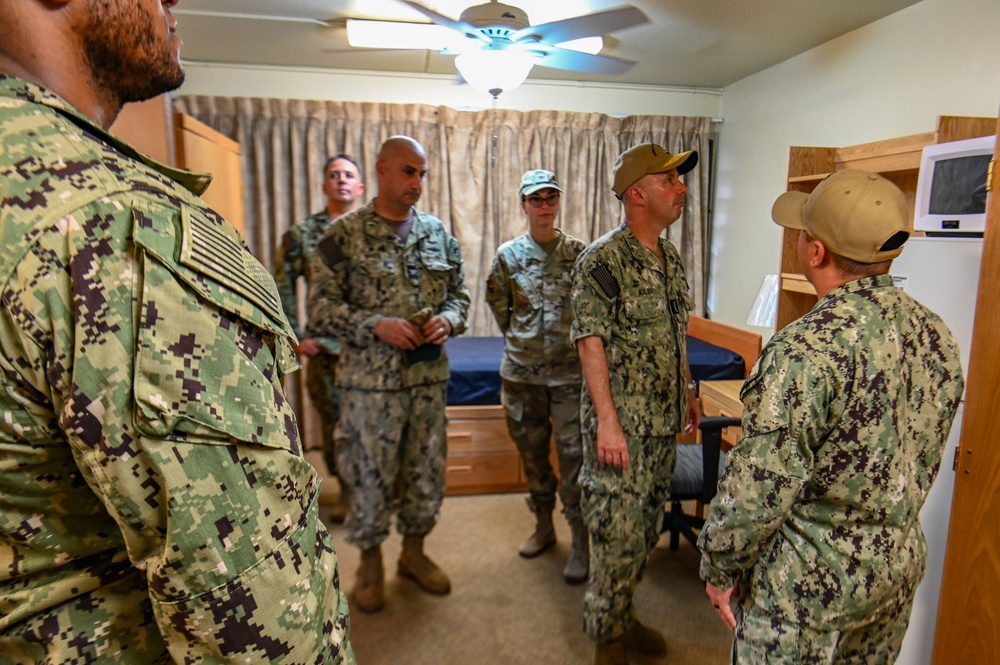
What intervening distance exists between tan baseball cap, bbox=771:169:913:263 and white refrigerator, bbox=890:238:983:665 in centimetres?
52

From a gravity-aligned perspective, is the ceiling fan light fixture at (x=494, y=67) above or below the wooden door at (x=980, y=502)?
above

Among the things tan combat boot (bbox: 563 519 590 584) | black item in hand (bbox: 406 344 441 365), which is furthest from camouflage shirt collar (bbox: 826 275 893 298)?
tan combat boot (bbox: 563 519 590 584)

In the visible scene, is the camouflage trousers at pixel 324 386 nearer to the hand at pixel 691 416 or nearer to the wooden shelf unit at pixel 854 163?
the hand at pixel 691 416

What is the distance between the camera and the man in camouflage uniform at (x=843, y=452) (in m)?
1.10

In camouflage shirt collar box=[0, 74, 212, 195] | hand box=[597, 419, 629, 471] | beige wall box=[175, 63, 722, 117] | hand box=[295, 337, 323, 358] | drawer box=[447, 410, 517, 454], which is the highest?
beige wall box=[175, 63, 722, 117]

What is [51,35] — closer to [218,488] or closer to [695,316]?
[218,488]

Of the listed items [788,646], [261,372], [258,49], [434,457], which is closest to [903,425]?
[788,646]

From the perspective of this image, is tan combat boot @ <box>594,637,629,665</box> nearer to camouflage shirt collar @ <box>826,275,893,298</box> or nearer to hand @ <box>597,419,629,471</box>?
hand @ <box>597,419,629,471</box>

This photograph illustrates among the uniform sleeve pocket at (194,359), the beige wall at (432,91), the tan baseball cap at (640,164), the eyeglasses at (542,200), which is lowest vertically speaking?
the uniform sleeve pocket at (194,359)

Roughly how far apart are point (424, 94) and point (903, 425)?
3.72 meters

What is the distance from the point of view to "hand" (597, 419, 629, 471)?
1.71 m

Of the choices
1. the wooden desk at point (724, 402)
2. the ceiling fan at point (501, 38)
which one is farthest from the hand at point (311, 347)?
the wooden desk at point (724, 402)

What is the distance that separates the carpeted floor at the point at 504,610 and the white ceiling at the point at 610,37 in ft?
7.75

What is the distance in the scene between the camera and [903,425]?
1116 millimetres
